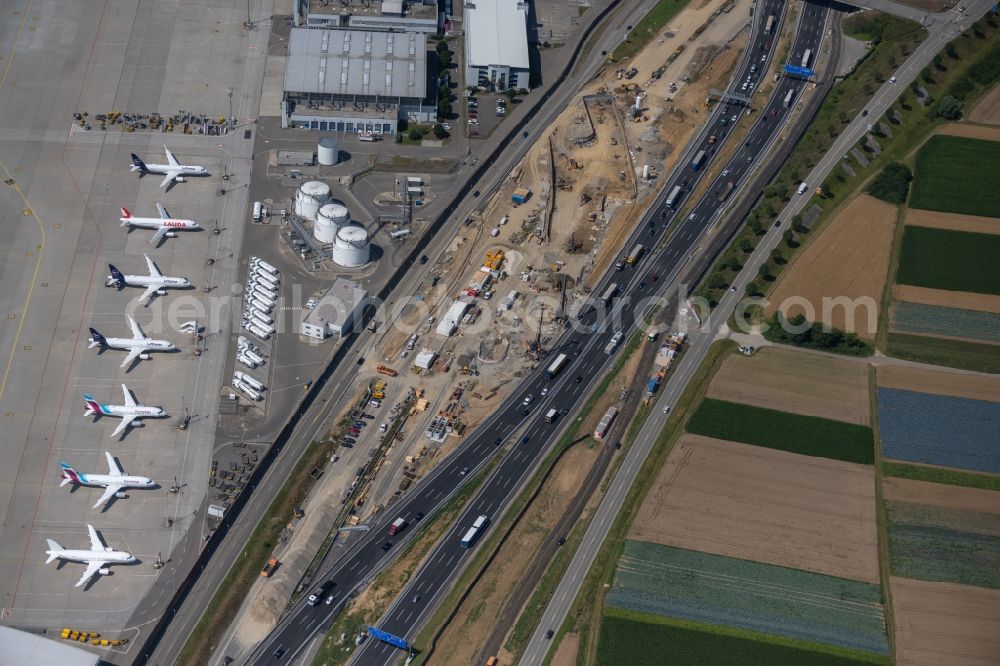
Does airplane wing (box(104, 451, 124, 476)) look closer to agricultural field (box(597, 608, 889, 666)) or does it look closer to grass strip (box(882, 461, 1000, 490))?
agricultural field (box(597, 608, 889, 666))

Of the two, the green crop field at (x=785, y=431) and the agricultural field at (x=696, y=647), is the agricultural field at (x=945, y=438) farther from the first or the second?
the agricultural field at (x=696, y=647)

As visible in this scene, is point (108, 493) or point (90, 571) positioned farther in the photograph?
point (108, 493)

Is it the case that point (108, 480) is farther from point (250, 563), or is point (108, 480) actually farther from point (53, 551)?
point (250, 563)

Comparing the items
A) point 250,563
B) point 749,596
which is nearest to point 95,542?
point 250,563

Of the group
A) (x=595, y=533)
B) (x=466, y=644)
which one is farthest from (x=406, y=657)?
(x=595, y=533)

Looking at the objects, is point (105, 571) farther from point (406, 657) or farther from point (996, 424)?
point (996, 424)

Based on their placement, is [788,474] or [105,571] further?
[788,474]

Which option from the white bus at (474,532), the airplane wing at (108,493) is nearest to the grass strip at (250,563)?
the airplane wing at (108,493)
